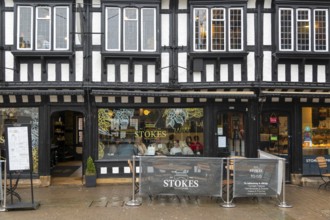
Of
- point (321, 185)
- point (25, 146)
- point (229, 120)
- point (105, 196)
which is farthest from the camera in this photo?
point (229, 120)

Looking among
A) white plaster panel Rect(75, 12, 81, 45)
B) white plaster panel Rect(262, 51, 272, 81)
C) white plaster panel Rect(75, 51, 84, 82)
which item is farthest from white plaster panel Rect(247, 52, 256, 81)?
white plaster panel Rect(75, 12, 81, 45)

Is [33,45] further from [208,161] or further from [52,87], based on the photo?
[208,161]

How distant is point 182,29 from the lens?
13.2 m

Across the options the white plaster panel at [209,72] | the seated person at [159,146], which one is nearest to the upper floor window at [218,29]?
the white plaster panel at [209,72]

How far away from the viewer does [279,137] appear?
1355 centimetres

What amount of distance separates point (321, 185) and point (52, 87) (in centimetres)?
941

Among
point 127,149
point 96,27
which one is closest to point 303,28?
point 96,27

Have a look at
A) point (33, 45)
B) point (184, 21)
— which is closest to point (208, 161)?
point (184, 21)

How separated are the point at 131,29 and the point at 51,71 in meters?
3.05

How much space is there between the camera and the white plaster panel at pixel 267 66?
43.3ft

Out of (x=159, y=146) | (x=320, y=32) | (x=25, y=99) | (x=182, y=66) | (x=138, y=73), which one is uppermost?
(x=320, y=32)

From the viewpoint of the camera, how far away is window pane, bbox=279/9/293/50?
43.0 feet

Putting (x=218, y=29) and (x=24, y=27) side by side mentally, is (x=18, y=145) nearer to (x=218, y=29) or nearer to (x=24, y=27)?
(x=24, y=27)

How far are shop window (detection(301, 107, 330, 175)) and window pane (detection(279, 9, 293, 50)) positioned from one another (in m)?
2.34
